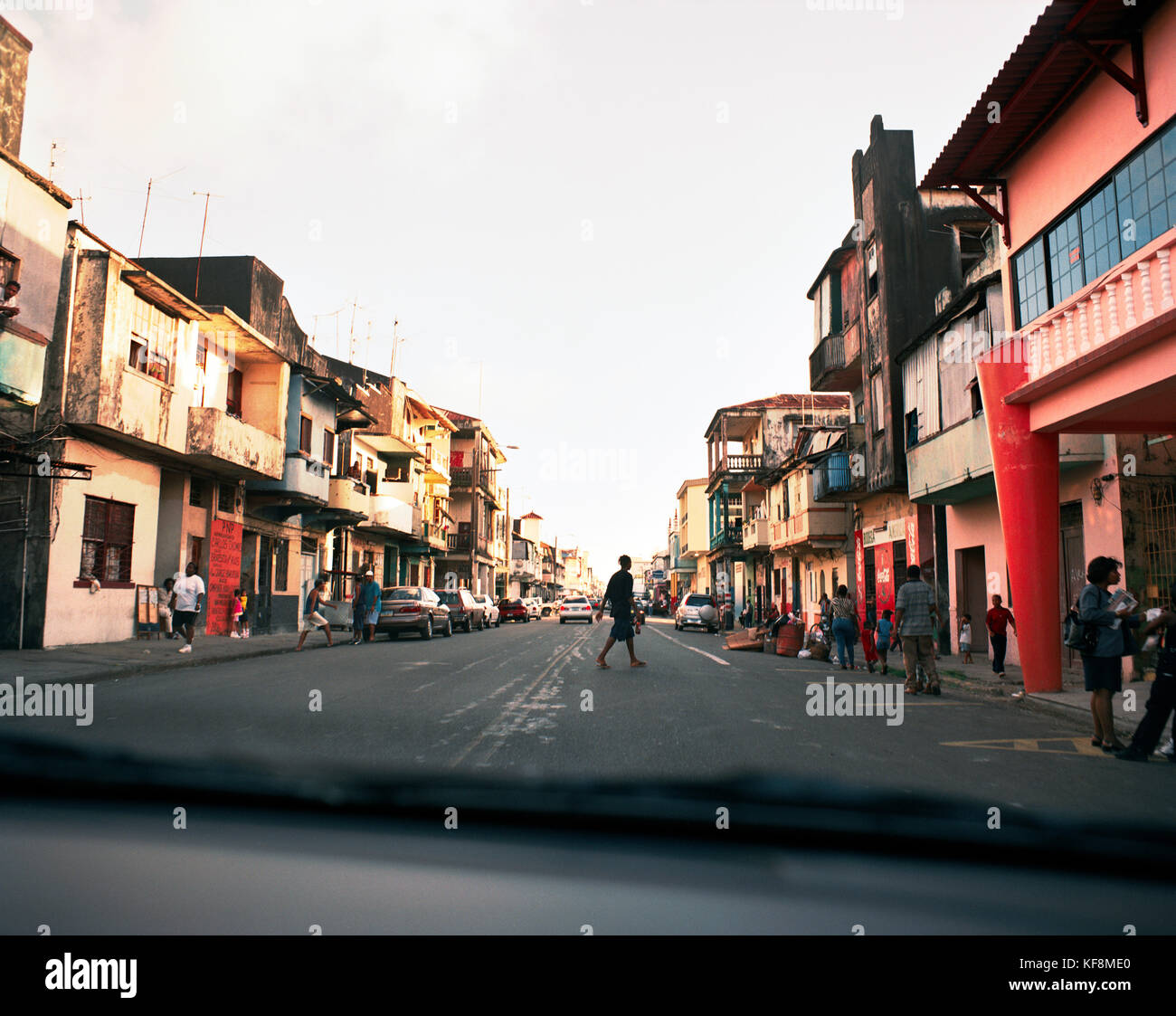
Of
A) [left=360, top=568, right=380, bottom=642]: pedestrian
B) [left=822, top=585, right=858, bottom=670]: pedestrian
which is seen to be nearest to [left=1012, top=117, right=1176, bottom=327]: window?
[left=822, top=585, right=858, bottom=670]: pedestrian

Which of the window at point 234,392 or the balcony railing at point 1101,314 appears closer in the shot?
the balcony railing at point 1101,314

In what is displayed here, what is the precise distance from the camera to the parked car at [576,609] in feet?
161

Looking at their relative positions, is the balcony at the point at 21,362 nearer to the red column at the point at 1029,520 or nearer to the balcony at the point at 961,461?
the red column at the point at 1029,520

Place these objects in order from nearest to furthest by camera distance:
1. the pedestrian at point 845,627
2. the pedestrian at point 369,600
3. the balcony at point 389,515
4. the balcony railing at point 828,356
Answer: the pedestrian at point 845,627 → the pedestrian at point 369,600 → the balcony railing at point 828,356 → the balcony at point 389,515

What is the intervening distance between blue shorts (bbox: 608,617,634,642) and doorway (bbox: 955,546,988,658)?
10557 mm

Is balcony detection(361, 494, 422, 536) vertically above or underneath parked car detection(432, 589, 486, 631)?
above

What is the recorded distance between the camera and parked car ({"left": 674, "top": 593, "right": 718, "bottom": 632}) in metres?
39.7

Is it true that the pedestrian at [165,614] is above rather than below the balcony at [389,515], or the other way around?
below

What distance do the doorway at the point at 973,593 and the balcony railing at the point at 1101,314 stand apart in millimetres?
9051

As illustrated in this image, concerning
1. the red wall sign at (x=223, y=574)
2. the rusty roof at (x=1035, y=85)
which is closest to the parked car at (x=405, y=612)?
the red wall sign at (x=223, y=574)

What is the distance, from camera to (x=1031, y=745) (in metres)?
7.84

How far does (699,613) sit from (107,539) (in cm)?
2648

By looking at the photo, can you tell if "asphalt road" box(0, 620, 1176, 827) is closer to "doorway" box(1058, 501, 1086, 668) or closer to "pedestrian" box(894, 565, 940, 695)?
"pedestrian" box(894, 565, 940, 695)

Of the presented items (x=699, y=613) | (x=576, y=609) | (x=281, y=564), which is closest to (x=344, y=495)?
(x=281, y=564)
